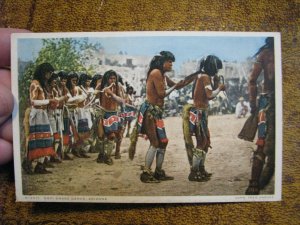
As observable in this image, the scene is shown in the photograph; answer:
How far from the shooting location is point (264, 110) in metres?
0.58

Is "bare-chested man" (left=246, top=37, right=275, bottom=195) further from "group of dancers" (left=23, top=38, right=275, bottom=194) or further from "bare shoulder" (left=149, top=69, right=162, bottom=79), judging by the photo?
"bare shoulder" (left=149, top=69, right=162, bottom=79)

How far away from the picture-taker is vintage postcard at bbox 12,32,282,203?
580 millimetres

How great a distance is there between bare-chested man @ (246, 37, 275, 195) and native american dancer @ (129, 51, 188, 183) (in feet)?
0.47

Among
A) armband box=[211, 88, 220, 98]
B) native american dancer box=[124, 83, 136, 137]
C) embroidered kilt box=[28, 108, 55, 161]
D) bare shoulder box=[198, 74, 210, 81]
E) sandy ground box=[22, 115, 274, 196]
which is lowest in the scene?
sandy ground box=[22, 115, 274, 196]

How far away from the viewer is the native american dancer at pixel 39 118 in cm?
59

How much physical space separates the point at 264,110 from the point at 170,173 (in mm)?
204

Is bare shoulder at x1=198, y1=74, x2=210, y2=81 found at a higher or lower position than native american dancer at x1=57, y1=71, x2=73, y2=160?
higher

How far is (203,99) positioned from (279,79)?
142 mm

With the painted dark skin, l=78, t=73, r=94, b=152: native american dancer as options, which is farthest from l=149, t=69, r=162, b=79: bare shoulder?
the painted dark skin

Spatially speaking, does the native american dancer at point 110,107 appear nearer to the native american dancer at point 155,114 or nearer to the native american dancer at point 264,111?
the native american dancer at point 155,114

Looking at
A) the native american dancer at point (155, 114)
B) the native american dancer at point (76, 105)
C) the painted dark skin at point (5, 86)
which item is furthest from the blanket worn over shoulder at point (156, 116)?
the painted dark skin at point (5, 86)

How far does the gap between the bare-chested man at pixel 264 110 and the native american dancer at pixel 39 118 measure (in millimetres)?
362

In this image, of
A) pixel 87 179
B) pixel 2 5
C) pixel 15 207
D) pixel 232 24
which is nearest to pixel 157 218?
pixel 87 179

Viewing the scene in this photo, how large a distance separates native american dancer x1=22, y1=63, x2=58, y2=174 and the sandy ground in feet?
0.14
